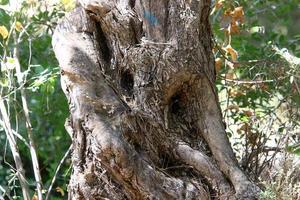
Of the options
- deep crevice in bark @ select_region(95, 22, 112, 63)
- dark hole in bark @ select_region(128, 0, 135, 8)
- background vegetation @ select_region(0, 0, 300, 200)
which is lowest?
background vegetation @ select_region(0, 0, 300, 200)

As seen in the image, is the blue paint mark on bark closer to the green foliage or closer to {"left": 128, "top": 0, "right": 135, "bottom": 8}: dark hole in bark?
{"left": 128, "top": 0, "right": 135, "bottom": 8}: dark hole in bark

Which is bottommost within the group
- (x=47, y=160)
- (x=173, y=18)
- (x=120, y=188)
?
(x=47, y=160)

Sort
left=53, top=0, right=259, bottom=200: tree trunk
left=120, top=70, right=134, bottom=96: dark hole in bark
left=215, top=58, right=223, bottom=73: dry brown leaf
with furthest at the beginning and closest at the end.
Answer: left=215, top=58, right=223, bottom=73: dry brown leaf → left=120, top=70, right=134, bottom=96: dark hole in bark → left=53, top=0, right=259, bottom=200: tree trunk

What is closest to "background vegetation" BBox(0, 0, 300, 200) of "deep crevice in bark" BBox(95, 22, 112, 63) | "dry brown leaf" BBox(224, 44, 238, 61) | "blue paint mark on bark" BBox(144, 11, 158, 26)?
"dry brown leaf" BBox(224, 44, 238, 61)

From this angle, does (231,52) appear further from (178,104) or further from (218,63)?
(178,104)

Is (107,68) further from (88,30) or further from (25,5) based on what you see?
(25,5)

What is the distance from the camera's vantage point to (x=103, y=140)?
90.0 inches

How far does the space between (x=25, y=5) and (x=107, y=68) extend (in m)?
0.59

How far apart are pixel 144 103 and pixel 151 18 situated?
367mm

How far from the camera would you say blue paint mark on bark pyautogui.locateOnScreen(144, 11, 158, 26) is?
8.76 ft

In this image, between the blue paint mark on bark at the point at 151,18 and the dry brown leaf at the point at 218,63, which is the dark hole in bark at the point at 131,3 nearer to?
the blue paint mark on bark at the point at 151,18

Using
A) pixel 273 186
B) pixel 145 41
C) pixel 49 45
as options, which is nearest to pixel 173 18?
pixel 145 41

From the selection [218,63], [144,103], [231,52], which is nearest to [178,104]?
[144,103]

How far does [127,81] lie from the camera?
2.65 m
